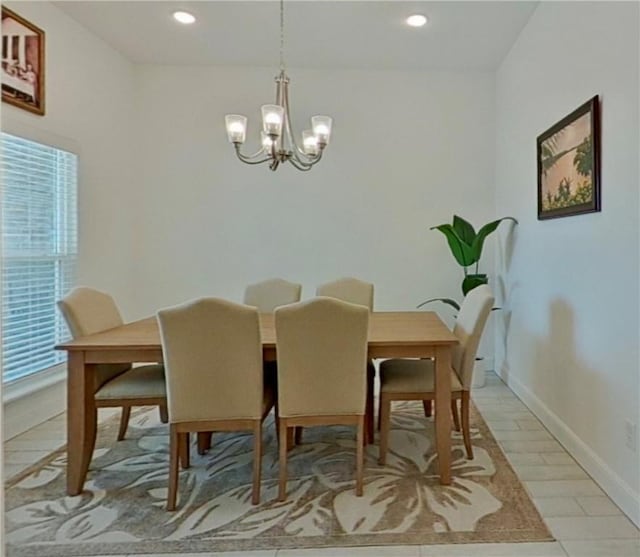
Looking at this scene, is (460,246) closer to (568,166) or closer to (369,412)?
(568,166)

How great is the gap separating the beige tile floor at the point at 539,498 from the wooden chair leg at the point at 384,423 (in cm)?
74

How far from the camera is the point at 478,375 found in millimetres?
4305

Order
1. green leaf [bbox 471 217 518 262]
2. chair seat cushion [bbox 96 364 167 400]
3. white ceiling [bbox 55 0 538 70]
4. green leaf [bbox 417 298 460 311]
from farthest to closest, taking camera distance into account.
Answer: green leaf [bbox 417 298 460 311], green leaf [bbox 471 217 518 262], white ceiling [bbox 55 0 538 70], chair seat cushion [bbox 96 364 167 400]

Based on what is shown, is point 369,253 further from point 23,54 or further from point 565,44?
point 23,54

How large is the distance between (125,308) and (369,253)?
2.42 m

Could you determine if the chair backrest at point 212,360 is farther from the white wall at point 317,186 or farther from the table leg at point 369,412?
the white wall at point 317,186

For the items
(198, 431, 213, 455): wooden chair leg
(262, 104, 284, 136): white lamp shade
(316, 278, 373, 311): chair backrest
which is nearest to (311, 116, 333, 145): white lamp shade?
(262, 104, 284, 136): white lamp shade

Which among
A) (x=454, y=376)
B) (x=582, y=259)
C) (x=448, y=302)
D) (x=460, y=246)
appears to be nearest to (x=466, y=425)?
(x=454, y=376)

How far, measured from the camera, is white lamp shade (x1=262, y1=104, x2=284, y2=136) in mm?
2939

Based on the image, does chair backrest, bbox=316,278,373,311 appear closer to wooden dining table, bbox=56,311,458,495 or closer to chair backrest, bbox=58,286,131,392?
wooden dining table, bbox=56,311,458,495

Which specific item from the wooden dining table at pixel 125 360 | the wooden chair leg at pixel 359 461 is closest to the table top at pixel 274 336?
the wooden dining table at pixel 125 360

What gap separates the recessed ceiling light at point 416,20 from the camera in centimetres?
364

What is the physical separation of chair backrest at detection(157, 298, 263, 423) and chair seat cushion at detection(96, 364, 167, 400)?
0.29m

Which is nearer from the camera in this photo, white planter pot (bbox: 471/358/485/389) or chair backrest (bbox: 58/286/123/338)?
chair backrest (bbox: 58/286/123/338)
